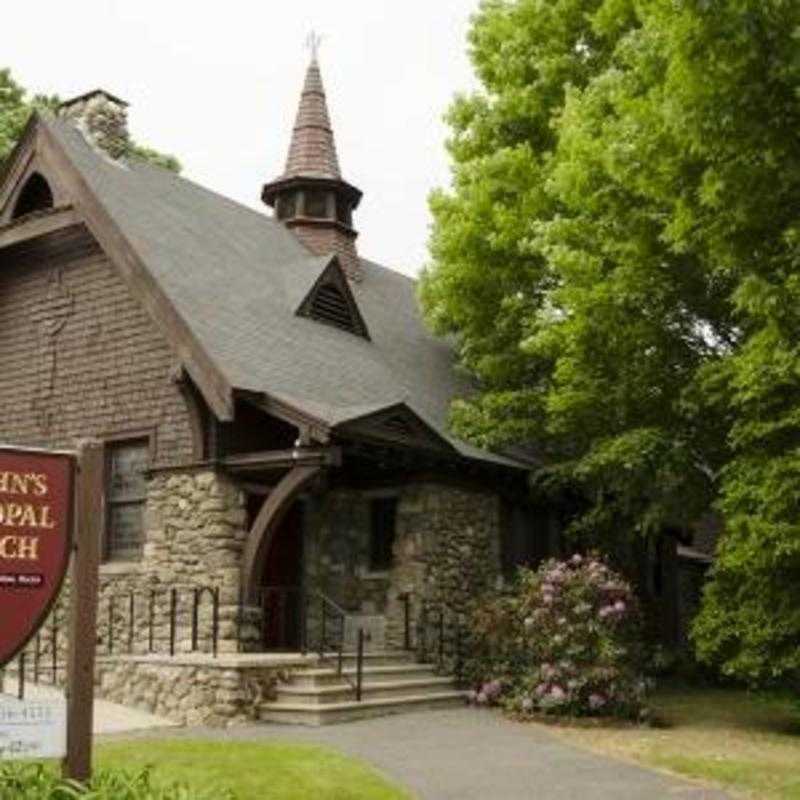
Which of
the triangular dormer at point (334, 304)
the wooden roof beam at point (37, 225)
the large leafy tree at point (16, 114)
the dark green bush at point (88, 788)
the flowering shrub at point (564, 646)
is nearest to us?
the dark green bush at point (88, 788)

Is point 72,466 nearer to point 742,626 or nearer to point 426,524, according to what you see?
point 742,626

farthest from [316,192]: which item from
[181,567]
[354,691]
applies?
[354,691]

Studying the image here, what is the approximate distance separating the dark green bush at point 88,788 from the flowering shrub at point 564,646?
7981 mm

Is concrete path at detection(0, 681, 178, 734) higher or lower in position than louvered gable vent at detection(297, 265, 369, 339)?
lower

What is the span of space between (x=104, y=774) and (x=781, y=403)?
30.5 feet

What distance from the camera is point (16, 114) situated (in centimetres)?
3291

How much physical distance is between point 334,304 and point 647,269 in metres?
6.82

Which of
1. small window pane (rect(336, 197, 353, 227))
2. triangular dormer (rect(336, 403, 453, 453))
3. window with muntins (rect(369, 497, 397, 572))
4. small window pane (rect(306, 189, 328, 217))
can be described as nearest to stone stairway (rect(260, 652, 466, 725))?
window with muntins (rect(369, 497, 397, 572))

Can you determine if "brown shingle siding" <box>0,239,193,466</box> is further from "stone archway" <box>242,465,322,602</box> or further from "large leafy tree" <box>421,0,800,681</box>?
"large leafy tree" <box>421,0,800,681</box>

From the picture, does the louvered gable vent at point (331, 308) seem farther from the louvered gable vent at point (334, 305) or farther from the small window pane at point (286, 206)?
the small window pane at point (286, 206)

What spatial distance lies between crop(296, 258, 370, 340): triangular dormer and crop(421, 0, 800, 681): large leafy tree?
136cm

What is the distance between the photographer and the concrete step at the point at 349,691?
14156mm

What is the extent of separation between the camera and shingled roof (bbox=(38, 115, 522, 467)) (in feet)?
56.2

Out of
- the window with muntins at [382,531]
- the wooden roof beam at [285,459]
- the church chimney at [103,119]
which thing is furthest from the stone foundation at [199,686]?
the church chimney at [103,119]
